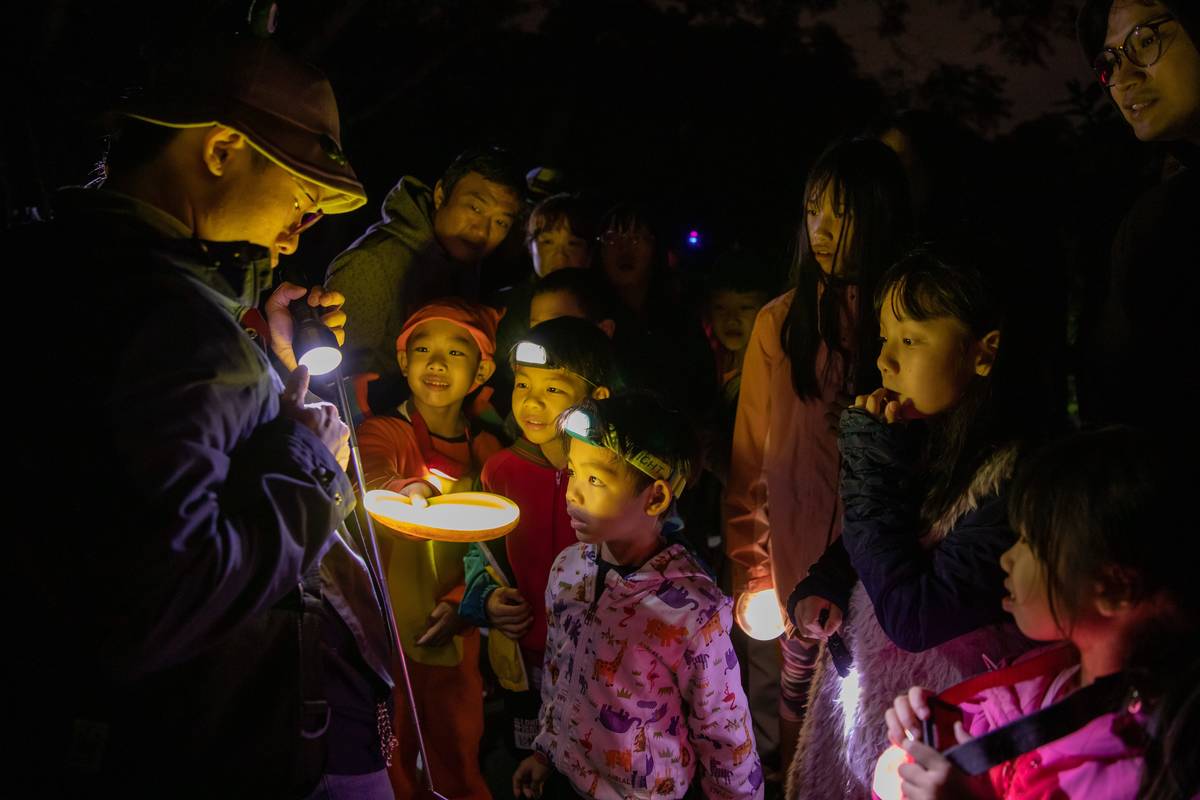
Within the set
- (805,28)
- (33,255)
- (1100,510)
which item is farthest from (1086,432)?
(805,28)

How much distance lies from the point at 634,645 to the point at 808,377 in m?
1.23

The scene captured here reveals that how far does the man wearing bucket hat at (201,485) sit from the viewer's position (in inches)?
62.7

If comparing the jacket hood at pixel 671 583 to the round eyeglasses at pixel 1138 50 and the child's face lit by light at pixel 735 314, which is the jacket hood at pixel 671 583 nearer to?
the round eyeglasses at pixel 1138 50

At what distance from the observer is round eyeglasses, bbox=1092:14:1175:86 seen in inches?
92.0

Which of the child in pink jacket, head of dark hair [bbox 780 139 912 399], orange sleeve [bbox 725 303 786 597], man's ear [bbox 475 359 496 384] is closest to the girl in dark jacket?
the child in pink jacket

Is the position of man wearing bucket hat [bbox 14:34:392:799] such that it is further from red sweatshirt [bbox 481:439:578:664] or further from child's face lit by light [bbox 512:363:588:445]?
child's face lit by light [bbox 512:363:588:445]

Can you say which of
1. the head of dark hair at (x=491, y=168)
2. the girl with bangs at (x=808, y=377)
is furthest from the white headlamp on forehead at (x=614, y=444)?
the head of dark hair at (x=491, y=168)

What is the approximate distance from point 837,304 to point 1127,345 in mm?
978

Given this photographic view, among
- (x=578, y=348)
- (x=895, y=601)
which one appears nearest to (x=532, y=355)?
(x=578, y=348)

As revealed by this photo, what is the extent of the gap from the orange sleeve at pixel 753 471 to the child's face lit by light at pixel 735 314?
1497 mm

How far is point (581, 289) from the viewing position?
14.6ft

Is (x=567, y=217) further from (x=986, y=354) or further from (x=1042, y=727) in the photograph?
(x=1042, y=727)

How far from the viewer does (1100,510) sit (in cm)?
167

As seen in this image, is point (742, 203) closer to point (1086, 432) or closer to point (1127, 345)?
point (1127, 345)
